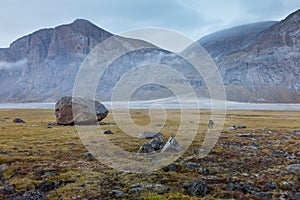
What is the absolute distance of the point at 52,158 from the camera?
A: 2103 centimetres

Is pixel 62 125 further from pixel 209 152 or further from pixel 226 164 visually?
pixel 226 164

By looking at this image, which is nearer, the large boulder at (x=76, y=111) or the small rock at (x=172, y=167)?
the small rock at (x=172, y=167)

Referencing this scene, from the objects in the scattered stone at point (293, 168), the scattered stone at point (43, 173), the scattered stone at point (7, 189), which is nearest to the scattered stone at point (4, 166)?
the scattered stone at point (43, 173)

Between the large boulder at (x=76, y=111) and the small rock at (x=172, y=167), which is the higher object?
the large boulder at (x=76, y=111)

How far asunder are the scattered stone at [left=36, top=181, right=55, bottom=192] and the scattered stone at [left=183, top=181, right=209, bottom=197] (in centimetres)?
702

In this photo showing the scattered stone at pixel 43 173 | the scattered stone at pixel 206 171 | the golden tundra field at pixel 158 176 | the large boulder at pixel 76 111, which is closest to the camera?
the golden tundra field at pixel 158 176

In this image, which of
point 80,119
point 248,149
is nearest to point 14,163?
point 248,149

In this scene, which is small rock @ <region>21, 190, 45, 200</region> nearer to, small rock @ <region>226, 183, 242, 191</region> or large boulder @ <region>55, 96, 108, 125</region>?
small rock @ <region>226, 183, 242, 191</region>

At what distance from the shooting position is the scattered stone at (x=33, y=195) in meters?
13.6

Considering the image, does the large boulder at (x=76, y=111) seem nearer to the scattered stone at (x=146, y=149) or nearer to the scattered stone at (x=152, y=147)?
the scattered stone at (x=152, y=147)

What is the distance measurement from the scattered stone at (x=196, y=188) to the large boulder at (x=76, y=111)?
3023 centimetres

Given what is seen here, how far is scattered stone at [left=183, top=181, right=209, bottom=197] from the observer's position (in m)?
14.1

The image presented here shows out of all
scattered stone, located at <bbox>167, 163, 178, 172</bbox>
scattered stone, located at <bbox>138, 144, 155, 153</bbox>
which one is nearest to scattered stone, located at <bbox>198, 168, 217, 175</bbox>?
scattered stone, located at <bbox>167, 163, 178, 172</bbox>

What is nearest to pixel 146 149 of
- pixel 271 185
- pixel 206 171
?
pixel 206 171
